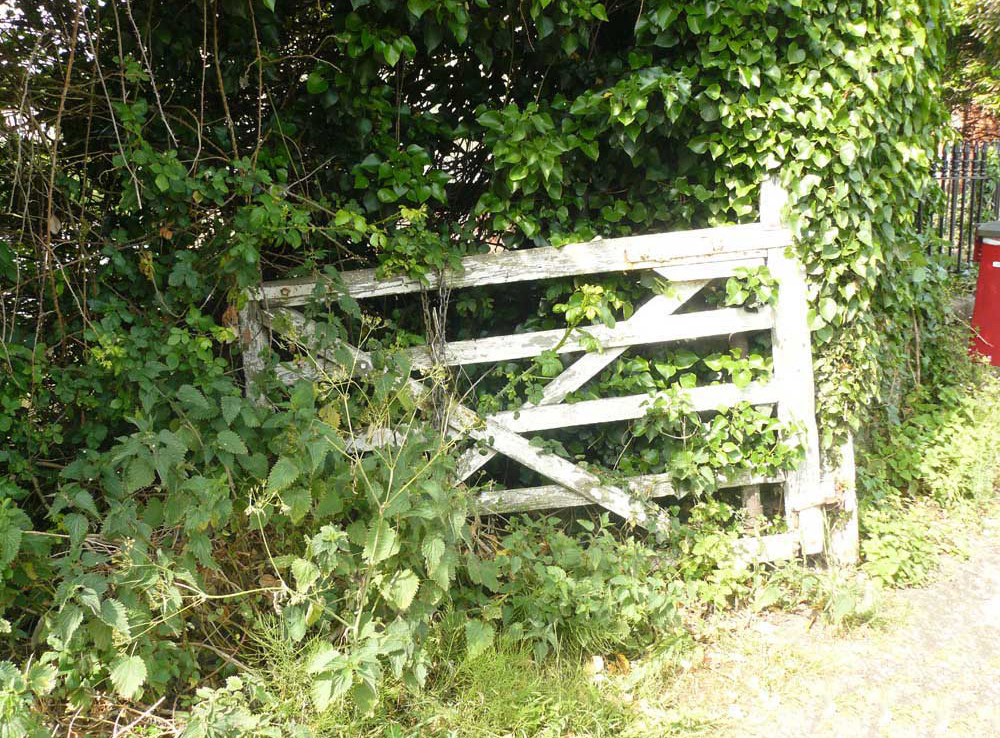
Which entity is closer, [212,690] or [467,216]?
[212,690]

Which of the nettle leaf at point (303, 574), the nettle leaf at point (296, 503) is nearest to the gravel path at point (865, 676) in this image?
the nettle leaf at point (303, 574)

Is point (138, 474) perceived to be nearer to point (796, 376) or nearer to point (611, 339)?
point (611, 339)

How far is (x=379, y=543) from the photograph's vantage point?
3025mm

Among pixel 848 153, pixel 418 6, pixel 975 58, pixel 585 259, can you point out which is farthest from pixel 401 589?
pixel 975 58

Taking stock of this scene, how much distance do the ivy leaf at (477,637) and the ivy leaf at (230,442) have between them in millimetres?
1123

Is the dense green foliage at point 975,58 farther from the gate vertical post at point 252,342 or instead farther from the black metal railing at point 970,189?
→ the gate vertical post at point 252,342

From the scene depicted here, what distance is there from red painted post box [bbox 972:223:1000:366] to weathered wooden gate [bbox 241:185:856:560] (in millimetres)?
3281

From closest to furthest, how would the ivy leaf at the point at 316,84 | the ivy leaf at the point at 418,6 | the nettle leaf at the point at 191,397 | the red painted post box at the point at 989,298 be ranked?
1. the nettle leaf at the point at 191,397
2. the ivy leaf at the point at 418,6
3. the ivy leaf at the point at 316,84
4. the red painted post box at the point at 989,298

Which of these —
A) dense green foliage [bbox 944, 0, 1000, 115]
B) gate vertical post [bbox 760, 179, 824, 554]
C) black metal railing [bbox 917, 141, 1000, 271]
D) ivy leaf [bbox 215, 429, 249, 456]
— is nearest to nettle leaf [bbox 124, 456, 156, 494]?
ivy leaf [bbox 215, 429, 249, 456]

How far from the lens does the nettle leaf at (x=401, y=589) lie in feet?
9.94

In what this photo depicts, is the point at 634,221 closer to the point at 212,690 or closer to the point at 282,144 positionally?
the point at 282,144

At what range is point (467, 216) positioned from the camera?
436cm

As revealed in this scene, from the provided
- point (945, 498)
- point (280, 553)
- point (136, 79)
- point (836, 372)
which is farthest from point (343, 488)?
point (945, 498)

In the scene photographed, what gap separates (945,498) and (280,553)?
12.9 feet
